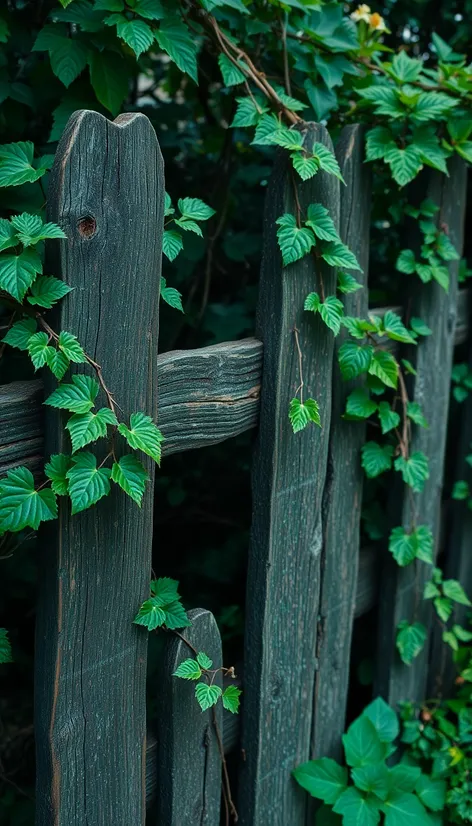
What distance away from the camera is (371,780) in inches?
77.6

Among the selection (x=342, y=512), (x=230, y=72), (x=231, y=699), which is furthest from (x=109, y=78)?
(x=231, y=699)

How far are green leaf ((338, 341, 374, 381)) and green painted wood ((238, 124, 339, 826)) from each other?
0.04 metres

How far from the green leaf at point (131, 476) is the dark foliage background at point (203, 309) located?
2.82 ft

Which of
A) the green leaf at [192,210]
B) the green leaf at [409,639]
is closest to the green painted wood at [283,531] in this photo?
the green leaf at [192,210]

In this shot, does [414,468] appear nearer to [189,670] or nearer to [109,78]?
[189,670]

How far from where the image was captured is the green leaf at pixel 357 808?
1886mm

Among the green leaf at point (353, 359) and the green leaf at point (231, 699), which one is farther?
the green leaf at point (353, 359)

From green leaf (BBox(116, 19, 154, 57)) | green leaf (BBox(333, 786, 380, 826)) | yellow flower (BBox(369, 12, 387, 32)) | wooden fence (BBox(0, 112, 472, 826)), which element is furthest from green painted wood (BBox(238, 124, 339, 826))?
yellow flower (BBox(369, 12, 387, 32))

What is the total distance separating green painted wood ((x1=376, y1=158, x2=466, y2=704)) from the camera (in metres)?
2.19

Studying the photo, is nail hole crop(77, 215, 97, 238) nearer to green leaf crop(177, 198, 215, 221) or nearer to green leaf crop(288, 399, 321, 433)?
green leaf crop(177, 198, 215, 221)

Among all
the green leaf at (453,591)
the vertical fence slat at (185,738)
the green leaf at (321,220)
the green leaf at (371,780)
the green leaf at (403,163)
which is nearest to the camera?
the vertical fence slat at (185,738)

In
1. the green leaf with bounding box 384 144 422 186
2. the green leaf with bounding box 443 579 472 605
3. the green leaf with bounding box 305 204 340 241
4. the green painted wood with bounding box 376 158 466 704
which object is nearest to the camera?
the green leaf with bounding box 305 204 340 241

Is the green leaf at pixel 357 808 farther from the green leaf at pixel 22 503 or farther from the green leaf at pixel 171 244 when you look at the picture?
the green leaf at pixel 171 244

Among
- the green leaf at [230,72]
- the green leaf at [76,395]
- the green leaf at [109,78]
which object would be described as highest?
the green leaf at [230,72]
